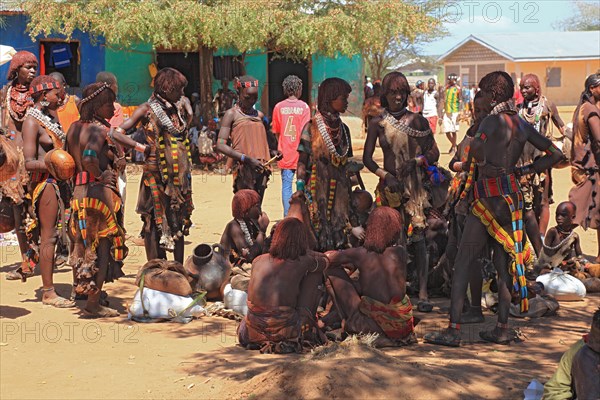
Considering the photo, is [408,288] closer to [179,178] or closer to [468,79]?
[179,178]

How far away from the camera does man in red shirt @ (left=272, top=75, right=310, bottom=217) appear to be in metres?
10.4

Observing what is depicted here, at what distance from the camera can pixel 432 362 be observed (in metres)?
6.00

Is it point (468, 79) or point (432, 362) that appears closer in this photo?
point (432, 362)

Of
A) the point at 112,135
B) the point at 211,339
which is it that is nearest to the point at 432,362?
the point at 211,339

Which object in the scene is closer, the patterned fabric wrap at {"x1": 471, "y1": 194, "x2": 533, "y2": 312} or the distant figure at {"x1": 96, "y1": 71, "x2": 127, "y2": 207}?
the patterned fabric wrap at {"x1": 471, "y1": 194, "x2": 533, "y2": 312}

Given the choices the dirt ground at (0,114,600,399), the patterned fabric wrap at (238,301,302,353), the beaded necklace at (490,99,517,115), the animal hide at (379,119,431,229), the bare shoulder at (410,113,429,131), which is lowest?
the dirt ground at (0,114,600,399)

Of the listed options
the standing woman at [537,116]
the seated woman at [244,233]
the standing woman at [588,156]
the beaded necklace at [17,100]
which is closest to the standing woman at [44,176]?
the beaded necklace at [17,100]

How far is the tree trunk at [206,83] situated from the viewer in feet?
66.7

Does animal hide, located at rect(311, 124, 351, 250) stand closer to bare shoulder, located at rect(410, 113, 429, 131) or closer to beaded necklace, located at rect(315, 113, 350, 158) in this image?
beaded necklace, located at rect(315, 113, 350, 158)

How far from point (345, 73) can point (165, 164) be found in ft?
58.1

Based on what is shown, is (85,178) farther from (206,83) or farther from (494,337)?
(206,83)

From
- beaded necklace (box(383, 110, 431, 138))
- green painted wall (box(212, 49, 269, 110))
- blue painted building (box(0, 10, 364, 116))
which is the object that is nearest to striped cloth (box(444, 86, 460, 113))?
blue painted building (box(0, 10, 364, 116))

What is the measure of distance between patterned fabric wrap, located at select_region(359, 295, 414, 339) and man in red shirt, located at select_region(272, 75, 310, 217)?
13.4ft

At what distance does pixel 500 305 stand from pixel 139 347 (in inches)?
104
